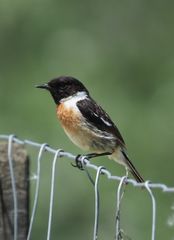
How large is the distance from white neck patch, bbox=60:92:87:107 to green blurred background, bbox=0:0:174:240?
3.31ft

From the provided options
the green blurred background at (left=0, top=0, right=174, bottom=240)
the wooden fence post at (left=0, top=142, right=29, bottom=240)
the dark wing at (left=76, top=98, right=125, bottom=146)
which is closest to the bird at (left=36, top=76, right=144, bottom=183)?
the dark wing at (left=76, top=98, right=125, bottom=146)

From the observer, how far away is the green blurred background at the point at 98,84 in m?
8.05

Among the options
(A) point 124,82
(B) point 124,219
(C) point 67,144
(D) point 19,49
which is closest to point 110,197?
(B) point 124,219

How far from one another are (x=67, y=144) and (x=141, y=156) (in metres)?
0.65

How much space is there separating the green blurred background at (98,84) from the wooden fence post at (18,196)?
6.14 feet

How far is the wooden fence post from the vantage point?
5.30 m

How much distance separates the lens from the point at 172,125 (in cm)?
925

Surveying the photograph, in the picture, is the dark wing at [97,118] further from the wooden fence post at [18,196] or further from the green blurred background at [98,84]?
the wooden fence post at [18,196]

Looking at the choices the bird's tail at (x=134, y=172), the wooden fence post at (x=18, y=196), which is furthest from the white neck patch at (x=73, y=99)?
the wooden fence post at (x=18, y=196)

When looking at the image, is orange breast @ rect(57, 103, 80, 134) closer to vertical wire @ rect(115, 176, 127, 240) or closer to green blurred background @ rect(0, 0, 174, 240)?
green blurred background @ rect(0, 0, 174, 240)

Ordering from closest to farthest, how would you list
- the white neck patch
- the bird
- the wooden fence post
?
the wooden fence post
the bird
the white neck patch

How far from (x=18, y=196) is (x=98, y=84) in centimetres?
476

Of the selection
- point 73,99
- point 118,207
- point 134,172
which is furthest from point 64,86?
point 118,207

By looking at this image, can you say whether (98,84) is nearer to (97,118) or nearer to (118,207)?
(97,118)
